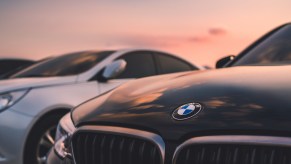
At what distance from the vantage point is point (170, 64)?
270 inches

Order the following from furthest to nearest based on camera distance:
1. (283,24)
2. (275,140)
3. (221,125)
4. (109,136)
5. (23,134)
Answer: (23,134) < (283,24) < (109,136) < (221,125) < (275,140)

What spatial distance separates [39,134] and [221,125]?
9.71 ft

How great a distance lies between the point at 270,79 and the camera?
2582 millimetres

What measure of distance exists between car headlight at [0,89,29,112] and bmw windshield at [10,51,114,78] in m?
0.93

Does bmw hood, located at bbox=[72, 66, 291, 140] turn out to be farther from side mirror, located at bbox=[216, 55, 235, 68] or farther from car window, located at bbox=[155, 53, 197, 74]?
car window, located at bbox=[155, 53, 197, 74]

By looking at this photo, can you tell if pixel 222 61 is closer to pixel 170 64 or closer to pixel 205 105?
pixel 205 105

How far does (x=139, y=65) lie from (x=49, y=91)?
1.62 m

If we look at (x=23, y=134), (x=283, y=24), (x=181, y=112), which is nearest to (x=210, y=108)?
(x=181, y=112)

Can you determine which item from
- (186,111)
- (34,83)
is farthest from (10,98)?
(186,111)

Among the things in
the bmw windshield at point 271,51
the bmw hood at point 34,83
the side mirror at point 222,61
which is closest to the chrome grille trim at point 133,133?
the bmw windshield at point 271,51

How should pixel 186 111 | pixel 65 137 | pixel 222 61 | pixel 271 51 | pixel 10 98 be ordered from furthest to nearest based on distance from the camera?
pixel 10 98 → pixel 222 61 → pixel 271 51 → pixel 65 137 → pixel 186 111

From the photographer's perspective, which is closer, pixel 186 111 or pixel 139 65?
pixel 186 111

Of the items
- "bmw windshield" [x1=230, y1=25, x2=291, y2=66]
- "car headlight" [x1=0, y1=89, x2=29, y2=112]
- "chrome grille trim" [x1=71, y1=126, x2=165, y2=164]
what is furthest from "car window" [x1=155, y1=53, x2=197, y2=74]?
"chrome grille trim" [x1=71, y1=126, x2=165, y2=164]

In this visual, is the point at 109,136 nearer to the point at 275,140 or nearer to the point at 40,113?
the point at 275,140
